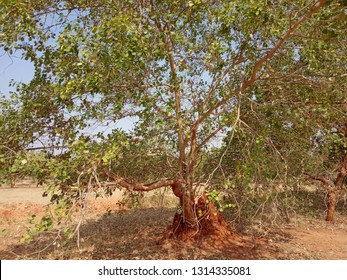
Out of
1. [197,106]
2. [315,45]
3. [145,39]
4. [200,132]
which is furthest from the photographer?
[200,132]

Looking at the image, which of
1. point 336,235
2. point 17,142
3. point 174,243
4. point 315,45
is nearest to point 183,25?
point 315,45

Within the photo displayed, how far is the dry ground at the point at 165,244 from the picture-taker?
7.11m

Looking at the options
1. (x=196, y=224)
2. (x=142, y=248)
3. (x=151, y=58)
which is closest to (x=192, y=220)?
(x=196, y=224)

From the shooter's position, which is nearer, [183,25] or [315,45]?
[315,45]

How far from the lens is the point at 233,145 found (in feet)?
23.7

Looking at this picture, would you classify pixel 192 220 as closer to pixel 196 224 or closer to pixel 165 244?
pixel 196 224

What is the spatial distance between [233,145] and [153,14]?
309cm

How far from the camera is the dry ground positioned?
23.3 feet

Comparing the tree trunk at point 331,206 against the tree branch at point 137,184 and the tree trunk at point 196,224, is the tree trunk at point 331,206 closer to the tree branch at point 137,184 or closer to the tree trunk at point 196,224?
the tree trunk at point 196,224

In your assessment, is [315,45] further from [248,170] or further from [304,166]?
[304,166]

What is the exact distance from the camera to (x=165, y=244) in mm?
7570

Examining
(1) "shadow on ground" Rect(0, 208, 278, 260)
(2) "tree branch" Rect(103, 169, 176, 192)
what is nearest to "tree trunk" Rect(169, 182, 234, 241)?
(1) "shadow on ground" Rect(0, 208, 278, 260)

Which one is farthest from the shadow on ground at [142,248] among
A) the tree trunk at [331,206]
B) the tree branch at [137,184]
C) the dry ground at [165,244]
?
the tree trunk at [331,206]

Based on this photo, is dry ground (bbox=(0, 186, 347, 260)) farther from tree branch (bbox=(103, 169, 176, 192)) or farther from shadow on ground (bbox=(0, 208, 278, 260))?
tree branch (bbox=(103, 169, 176, 192))
